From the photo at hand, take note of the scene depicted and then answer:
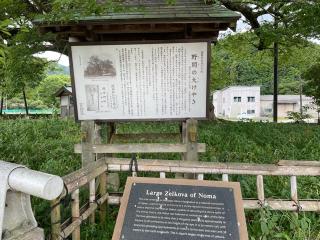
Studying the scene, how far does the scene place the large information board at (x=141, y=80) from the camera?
462cm

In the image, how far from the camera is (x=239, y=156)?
726 centimetres

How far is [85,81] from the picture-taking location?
4695 mm

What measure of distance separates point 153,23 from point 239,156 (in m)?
3.87

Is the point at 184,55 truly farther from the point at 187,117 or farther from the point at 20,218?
the point at 20,218

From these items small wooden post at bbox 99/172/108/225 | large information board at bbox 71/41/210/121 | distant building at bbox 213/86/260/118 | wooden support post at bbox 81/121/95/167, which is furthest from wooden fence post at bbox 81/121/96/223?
distant building at bbox 213/86/260/118

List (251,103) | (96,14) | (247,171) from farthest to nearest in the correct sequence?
(251,103) → (96,14) → (247,171)

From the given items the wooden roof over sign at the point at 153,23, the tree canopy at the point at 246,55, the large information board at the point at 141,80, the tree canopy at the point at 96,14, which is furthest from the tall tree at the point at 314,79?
the large information board at the point at 141,80

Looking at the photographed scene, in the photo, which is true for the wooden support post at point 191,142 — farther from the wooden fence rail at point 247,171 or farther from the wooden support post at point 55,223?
the wooden support post at point 55,223

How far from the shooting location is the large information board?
4621 mm

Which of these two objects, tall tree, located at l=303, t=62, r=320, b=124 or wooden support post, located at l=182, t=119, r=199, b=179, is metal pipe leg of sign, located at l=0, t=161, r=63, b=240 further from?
tall tree, located at l=303, t=62, r=320, b=124

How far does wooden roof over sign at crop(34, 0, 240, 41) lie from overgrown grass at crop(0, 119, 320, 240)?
226cm

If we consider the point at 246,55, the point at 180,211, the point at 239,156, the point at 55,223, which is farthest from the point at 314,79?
the point at 55,223

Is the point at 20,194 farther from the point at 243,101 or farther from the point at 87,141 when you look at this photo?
the point at 243,101

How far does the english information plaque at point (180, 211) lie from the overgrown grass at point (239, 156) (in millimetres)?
879
